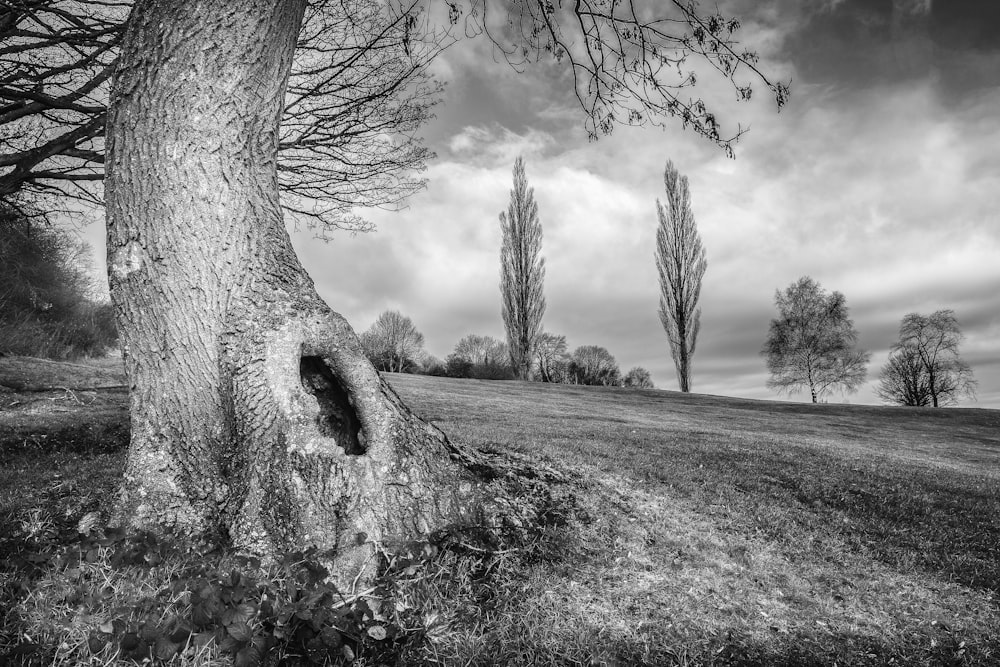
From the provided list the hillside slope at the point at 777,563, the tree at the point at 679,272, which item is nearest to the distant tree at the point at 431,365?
the tree at the point at 679,272

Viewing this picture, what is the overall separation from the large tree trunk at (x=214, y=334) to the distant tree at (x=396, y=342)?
4295cm

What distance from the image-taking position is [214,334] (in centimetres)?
325

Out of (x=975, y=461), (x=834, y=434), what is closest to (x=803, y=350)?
(x=834, y=434)

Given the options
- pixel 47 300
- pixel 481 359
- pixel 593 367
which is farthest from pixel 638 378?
pixel 47 300

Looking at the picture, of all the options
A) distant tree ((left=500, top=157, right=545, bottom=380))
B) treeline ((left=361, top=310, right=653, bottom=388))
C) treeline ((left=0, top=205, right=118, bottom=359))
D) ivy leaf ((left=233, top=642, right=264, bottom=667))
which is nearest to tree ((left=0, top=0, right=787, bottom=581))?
ivy leaf ((left=233, top=642, right=264, bottom=667))

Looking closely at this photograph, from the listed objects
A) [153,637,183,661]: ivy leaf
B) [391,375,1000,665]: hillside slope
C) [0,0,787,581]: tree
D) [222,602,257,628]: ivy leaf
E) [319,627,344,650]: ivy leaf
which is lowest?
[391,375,1000,665]: hillside slope

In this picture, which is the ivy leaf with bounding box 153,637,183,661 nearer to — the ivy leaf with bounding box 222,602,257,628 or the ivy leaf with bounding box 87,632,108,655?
the ivy leaf with bounding box 222,602,257,628

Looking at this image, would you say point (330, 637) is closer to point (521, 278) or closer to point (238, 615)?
point (238, 615)

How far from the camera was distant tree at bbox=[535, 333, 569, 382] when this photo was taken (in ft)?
135

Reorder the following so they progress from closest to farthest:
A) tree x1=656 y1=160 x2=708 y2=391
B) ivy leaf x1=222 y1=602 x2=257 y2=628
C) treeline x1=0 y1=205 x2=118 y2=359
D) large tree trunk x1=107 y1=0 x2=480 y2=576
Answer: ivy leaf x1=222 y1=602 x2=257 y2=628
large tree trunk x1=107 y1=0 x2=480 y2=576
treeline x1=0 y1=205 x2=118 y2=359
tree x1=656 y1=160 x2=708 y2=391

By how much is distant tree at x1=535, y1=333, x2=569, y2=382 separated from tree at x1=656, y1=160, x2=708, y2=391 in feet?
30.7

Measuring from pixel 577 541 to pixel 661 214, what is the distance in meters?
35.0

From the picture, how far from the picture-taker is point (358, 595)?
2562 millimetres

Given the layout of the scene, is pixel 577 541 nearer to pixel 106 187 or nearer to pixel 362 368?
pixel 362 368
